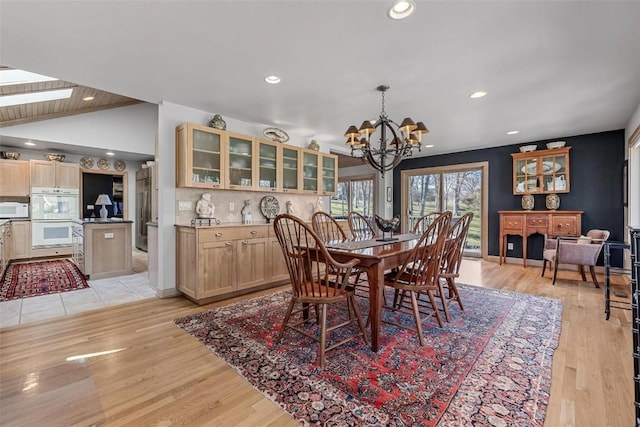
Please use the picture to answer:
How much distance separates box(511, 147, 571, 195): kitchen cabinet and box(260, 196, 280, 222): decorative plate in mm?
4515

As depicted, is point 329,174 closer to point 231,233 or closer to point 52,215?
point 231,233

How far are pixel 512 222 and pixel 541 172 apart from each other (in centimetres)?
102

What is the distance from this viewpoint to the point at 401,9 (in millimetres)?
1803

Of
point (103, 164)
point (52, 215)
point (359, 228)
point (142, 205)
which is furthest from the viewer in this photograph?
point (142, 205)

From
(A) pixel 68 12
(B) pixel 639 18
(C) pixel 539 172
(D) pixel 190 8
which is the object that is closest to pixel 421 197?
(C) pixel 539 172

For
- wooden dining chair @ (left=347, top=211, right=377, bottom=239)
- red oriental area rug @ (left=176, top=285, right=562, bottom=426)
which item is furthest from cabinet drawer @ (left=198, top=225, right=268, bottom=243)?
wooden dining chair @ (left=347, top=211, right=377, bottom=239)

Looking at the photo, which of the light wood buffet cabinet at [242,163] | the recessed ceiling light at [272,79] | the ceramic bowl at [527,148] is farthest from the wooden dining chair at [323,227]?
the ceramic bowl at [527,148]

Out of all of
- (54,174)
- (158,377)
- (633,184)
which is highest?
(54,174)

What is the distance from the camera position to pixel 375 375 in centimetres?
183

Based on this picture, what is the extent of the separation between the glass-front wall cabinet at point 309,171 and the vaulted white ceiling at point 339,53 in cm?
104

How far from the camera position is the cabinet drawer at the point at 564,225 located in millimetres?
4750

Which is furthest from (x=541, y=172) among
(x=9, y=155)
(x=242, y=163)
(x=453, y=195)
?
(x=9, y=155)

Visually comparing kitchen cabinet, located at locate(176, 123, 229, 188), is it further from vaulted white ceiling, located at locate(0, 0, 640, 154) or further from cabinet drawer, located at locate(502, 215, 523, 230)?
cabinet drawer, located at locate(502, 215, 523, 230)

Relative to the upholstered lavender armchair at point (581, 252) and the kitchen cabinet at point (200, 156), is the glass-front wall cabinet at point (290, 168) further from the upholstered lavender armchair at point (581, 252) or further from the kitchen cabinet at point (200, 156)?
the upholstered lavender armchair at point (581, 252)
